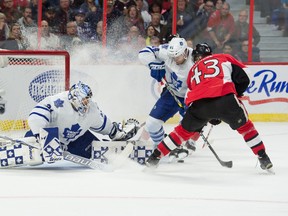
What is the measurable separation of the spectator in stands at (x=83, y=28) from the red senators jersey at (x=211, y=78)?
349 centimetres

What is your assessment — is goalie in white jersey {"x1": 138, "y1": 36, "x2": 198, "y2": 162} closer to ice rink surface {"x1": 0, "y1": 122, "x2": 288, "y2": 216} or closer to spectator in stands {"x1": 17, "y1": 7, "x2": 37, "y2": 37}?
ice rink surface {"x1": 0, "y1": 122, "x2": 288, "y2": 216}

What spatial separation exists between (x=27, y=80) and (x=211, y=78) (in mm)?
2244

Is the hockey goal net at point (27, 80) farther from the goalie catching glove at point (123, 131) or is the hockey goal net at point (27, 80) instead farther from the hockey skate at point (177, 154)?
the hockey skate at point (177, 154)

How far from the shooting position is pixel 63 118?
625 cm

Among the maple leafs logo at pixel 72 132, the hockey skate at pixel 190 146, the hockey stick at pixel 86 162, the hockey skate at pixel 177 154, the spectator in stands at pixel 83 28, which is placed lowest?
the hockey skate at pixel 190 146

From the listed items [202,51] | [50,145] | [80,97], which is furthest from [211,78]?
[50,145]

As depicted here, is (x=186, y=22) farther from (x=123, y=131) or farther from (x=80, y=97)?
(x=80, y=97)

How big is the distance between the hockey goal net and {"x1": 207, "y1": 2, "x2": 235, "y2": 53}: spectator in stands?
243 centimetres

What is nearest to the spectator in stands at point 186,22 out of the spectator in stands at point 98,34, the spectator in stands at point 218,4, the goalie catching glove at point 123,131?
the spectator in stands at point 218,4

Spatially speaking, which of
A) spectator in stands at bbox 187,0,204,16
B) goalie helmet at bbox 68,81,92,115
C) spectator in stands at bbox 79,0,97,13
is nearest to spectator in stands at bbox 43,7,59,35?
spectator in stands at bbox 79,0,97,13

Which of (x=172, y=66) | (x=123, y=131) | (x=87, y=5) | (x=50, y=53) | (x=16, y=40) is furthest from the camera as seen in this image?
(x=87, y=5)

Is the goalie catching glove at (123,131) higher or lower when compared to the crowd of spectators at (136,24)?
lower

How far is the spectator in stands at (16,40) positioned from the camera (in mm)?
9211

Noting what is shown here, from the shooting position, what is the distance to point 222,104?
6.03 metres
